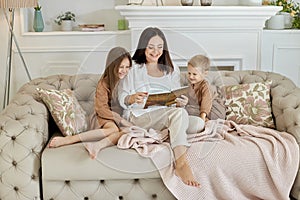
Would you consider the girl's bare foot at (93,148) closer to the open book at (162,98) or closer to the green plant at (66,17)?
the open book at (162,98)

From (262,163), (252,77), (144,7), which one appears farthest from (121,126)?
(144,7)

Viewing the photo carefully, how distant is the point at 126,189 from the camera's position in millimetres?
2729

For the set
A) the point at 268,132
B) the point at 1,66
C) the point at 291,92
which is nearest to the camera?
Answer: the point at 268,132

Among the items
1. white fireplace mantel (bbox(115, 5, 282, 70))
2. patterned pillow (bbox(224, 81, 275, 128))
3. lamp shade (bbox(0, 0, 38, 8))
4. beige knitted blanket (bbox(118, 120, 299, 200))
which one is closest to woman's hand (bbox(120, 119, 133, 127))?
beige knitted blanket (bbox(118, 120, 299, 200))

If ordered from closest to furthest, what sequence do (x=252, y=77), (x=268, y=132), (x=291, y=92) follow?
(x=268, y=132) < (x=291, y=92) < (x=252, y=77)

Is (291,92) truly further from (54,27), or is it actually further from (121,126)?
(54,27)

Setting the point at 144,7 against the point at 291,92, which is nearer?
the point at 291,92

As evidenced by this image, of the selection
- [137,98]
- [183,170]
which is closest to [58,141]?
[137,98]

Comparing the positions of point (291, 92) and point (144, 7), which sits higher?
point (144, 7)

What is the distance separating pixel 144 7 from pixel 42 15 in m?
0.96

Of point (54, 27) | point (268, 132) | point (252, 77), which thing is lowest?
point (268, 132)

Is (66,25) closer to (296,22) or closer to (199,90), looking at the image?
(199,90)

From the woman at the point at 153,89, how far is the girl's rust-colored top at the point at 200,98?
82 millimetres

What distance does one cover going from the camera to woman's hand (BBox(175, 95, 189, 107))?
2863 mm
